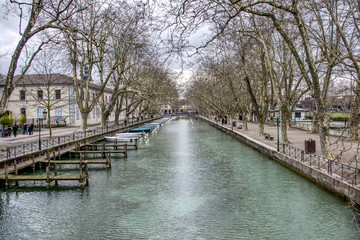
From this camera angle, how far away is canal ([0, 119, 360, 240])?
9672 mm

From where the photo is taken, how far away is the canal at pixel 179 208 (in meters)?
9.67

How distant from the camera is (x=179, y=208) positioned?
11828 millimetres

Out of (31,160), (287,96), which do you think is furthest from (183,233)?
(287,96)

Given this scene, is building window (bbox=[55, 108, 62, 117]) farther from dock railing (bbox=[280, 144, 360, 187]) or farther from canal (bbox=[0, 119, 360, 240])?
dock railing (bbox=[280, 144, 360, 187])

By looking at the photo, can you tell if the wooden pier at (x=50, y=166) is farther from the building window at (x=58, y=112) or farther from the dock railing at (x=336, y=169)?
the building window at (x=58, y=112)

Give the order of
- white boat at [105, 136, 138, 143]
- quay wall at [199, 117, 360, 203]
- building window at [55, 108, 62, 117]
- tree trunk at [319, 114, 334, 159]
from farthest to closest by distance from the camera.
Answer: building window at [55, 108, 62, 117]
white boat at [105, 136, 138, 143]
tree trunk at [319, 114, 334, 159]
quay wall at [199, 117, 360, 203]

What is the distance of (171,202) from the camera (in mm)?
12602

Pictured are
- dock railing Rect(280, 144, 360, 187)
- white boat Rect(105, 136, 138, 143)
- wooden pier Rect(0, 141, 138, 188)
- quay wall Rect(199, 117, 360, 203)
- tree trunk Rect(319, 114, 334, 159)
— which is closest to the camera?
quay wall Rect(199, 117, 360, 203)

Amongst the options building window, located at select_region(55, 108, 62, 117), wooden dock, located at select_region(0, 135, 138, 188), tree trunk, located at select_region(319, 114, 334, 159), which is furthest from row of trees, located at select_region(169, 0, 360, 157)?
building window, located at select_region(55, 108, 62, 117)

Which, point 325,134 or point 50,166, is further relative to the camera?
point 50,166

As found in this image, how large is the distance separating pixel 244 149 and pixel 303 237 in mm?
18531

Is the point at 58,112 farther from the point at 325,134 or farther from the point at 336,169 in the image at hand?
the point at 336,169

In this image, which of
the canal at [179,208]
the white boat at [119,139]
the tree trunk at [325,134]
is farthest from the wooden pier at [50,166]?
the tree trunk at [325,134]

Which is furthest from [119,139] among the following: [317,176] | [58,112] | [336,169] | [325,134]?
[336,169]
